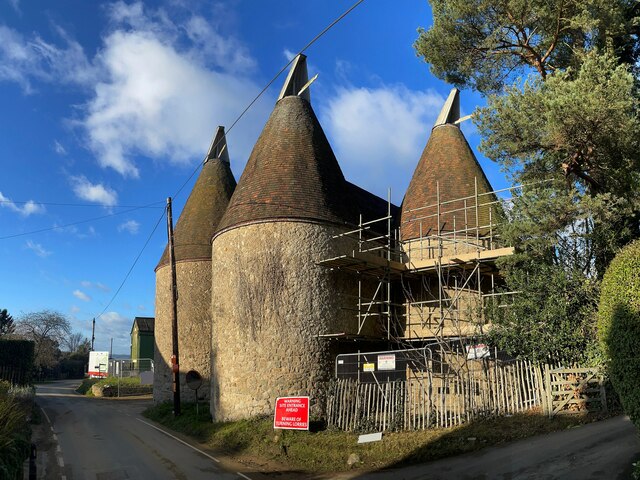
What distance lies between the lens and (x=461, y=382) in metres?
14.3

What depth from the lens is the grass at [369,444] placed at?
12383mm

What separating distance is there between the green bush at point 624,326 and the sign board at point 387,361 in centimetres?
805

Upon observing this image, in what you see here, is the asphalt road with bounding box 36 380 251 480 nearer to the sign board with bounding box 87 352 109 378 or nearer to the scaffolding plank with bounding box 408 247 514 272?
the scaffolding plank with bounding box 408 247 514 272

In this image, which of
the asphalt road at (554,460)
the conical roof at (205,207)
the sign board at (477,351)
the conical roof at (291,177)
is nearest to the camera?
the asphalt road at (554,460)

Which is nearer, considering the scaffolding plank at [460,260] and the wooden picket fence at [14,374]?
the scaffolding plank at [460,260]

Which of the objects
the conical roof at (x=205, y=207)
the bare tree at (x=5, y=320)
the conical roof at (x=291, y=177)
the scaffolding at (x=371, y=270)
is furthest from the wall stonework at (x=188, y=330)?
the bare tree at (x=5, y=320)

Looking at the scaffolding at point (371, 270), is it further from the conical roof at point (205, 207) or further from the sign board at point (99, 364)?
the sign board at point (99, 364)

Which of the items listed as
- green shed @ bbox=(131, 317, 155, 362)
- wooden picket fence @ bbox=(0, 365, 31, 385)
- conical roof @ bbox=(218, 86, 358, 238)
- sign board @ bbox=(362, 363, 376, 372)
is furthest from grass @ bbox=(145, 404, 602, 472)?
green shed @ bbox=(131, 317, 155, 362)

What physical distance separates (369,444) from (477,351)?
4.31m

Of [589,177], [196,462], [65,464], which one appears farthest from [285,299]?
[589,177]

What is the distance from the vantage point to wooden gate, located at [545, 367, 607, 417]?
12.7m

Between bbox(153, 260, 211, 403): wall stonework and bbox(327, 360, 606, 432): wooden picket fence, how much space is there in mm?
11507

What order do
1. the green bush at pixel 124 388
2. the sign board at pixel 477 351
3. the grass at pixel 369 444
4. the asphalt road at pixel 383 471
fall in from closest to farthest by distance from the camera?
the asphalt road at pixel 383 471
the grass at pixel 369 444
the sign board at pixel 477 351
the green bush at pixel 124 388

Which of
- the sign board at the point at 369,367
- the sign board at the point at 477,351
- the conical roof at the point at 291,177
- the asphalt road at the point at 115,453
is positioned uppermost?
the conical roof at the point at 291,177
